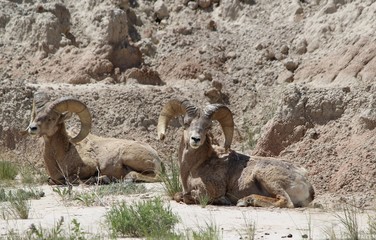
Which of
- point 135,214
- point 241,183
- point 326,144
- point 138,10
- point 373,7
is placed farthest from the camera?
point 138,10

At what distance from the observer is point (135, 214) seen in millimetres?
10633

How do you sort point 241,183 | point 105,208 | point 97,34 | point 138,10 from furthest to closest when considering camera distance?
point 138,10, point 97,34, point 241,183, point 105,208

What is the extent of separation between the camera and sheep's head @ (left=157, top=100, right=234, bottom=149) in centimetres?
1401

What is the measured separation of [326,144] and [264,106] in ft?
18.0

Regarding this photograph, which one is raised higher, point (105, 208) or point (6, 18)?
point (6, 18)

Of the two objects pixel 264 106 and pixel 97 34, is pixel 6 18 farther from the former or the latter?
pixel 264 106

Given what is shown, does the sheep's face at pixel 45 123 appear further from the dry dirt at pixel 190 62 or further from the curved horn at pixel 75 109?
the dry dirt at pixel 190 62

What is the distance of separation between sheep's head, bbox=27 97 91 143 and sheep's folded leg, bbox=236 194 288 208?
493 centimetres

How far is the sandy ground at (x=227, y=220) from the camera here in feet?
34.6

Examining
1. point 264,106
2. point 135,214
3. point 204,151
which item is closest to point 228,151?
point 204,151

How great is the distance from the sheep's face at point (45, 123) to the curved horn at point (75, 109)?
0.44 ft

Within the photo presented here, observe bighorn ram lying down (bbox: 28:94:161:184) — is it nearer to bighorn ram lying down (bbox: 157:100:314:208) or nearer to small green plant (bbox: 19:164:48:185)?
small green plant (bbox: 19:164:48:185)

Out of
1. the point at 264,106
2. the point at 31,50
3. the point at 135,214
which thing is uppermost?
the point at 31,50

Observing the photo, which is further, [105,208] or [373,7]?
[373,7]
